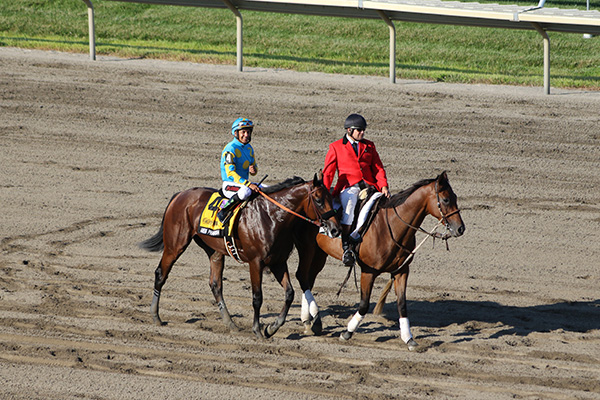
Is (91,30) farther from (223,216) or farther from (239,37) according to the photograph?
(223,216)

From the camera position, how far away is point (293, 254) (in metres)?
12.1

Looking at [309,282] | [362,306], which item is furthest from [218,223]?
[362,306]

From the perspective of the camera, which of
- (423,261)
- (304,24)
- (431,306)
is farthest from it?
(304,24)

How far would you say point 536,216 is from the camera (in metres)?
13.1

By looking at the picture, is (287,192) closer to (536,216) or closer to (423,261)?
(423,261)

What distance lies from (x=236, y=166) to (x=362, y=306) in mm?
2088

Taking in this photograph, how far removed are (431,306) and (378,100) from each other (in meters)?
8.16

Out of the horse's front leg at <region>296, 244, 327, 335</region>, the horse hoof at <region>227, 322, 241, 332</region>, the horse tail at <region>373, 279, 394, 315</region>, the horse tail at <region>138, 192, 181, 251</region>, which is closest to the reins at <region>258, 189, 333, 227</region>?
the horse's front leg at <region>296, 244, 327, 335</region>

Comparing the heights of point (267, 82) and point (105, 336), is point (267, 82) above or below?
above

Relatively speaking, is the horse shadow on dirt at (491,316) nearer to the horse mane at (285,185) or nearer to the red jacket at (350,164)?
the red jacket at (350,164)

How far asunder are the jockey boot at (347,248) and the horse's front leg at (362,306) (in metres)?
0.25

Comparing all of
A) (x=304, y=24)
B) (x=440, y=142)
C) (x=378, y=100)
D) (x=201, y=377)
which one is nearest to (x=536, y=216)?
(x=440, y=142)

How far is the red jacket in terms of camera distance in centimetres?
921

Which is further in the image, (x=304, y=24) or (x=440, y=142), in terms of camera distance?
(x=304, y=24)
